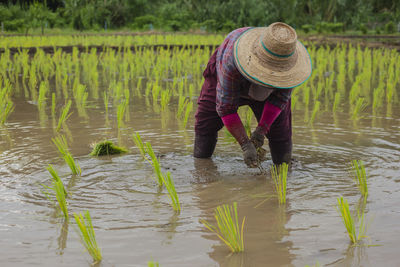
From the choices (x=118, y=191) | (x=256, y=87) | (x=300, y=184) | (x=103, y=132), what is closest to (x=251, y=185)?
(x=300, y=184)

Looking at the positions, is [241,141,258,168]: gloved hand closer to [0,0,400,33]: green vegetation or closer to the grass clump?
the grass clump

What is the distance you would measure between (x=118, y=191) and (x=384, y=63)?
679 centimetres

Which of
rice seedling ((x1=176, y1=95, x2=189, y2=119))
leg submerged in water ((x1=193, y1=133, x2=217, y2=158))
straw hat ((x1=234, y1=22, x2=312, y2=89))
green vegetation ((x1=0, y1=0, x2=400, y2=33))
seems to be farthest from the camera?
green vegetation ((x1=0, y1=0, x2=400, y2=33))

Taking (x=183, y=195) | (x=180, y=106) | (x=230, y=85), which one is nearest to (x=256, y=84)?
(x=230, y=85)

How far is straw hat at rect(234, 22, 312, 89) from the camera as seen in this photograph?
7.67ft

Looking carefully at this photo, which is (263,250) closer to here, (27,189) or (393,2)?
(27,189)

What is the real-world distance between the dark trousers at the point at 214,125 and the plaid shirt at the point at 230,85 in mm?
227

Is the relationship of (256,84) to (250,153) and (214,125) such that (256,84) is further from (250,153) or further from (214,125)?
(214,125)

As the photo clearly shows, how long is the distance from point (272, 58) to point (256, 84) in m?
0.29

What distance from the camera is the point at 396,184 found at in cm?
265

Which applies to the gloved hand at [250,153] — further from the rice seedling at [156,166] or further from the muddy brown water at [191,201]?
the rice seedling at [156,166]

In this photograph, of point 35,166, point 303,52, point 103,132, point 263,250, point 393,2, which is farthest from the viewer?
point 393,2

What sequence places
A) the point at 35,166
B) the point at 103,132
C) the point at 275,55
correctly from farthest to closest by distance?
1. the point at 103,132
2. the point at 35,166
3. the point at 275,55

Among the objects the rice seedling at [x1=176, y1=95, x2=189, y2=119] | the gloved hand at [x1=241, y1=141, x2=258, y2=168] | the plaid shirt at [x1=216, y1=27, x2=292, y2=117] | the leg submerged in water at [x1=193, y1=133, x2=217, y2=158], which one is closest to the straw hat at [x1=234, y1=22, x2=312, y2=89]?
the plaid shirt at [x1=216, y1=27, x2=292, y2=117]
